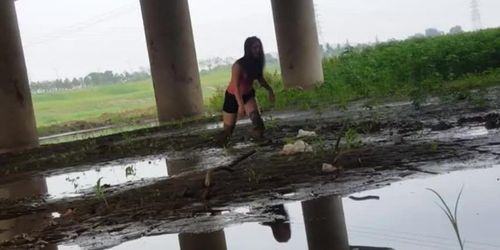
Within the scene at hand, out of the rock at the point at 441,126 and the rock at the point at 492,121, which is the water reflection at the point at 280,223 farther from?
the rock at the point at 441,126

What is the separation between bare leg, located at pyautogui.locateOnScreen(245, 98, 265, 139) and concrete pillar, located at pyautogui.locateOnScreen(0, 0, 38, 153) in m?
→ 12.7

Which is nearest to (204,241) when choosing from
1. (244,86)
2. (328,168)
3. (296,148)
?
(328,168)

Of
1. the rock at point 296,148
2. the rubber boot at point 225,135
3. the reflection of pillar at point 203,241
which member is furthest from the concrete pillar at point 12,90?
the reflection of pillar at point 203,241

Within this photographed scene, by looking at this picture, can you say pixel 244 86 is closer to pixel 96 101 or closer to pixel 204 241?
pixel 204 241

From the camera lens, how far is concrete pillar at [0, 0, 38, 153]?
81.6 ft

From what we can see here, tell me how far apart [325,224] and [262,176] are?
305 cm

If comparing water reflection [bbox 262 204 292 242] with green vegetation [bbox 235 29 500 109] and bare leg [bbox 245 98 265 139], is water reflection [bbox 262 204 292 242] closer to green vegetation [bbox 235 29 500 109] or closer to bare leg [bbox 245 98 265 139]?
bare leg [bbox 245 98 265 139]

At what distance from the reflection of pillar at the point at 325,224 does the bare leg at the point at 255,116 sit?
6454 mm

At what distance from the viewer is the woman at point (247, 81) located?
1282 centimetres

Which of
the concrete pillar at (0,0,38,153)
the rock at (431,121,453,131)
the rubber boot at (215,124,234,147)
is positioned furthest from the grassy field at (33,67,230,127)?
the rock at (431,121,453,131)

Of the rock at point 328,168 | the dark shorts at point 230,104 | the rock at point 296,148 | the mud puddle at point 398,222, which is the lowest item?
the mud puddle at point 398,222

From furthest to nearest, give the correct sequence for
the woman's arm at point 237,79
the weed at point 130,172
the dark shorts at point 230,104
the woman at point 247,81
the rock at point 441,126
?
1. the dark shorts at point 230,104
2. the woman's arm at point 237,79
3. the woman at point 247,81
4. the weed at point 130,172
5. the rock at point 441,126

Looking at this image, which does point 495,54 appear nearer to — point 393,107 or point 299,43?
point 299,43

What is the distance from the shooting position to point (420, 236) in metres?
5.60
